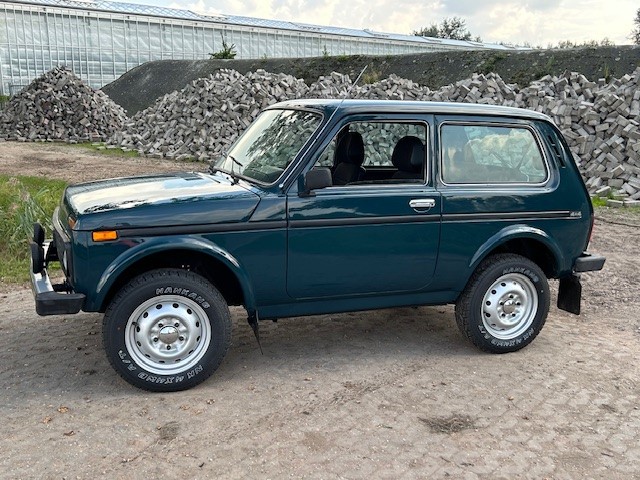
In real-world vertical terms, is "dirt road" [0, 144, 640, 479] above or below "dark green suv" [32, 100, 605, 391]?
below

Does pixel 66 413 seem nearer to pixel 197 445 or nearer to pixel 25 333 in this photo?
pixel 197 445

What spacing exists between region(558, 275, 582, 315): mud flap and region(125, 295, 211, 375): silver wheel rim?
3.15 meters

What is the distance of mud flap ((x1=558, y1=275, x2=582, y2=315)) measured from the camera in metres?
5.66

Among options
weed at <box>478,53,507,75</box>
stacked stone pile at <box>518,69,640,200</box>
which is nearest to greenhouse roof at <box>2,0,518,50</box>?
weed at <box>478,53,507,75</box>

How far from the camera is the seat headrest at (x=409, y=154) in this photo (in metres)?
5.14

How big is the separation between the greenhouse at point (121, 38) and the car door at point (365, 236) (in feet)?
101

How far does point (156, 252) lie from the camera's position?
4.34m

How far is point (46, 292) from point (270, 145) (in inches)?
77.6

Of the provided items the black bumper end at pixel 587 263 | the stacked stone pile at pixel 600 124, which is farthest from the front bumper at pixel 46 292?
the stacked stone pile at pixel 600 124

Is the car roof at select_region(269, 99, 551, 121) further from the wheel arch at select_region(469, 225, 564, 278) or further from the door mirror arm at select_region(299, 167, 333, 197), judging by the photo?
the wheel arch at select_region(469, 225, 564, 278)

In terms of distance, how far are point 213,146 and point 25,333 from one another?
49.4 ft

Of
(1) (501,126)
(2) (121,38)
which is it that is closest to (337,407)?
(1) (501,126)

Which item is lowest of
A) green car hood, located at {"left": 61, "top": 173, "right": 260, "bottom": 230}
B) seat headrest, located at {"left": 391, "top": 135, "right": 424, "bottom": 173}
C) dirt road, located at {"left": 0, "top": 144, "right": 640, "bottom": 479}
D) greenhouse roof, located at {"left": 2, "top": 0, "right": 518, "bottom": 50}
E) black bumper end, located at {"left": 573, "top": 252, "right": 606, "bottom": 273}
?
dirt road, located at {"left": 0, "top": 144, "right": 640, "bottom": 479}

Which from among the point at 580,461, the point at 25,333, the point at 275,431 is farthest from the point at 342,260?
the point at 25,333
